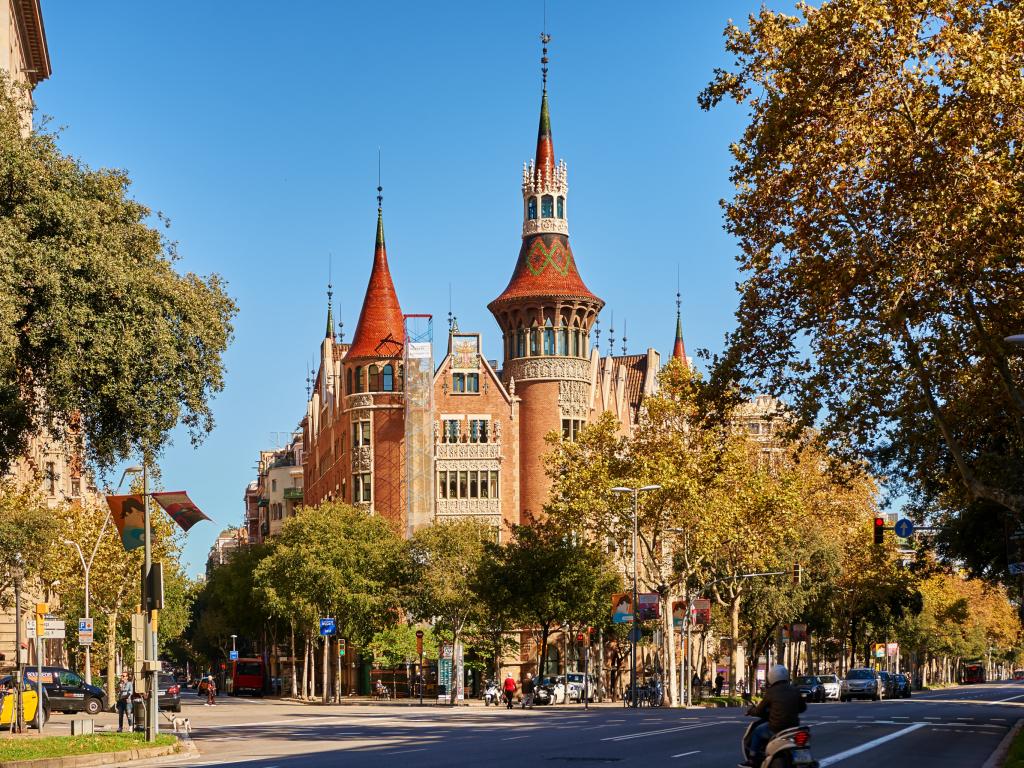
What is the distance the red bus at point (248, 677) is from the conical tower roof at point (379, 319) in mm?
27608

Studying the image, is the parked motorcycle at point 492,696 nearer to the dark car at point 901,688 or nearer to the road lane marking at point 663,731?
the dark car at point 901,688

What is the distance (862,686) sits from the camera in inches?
2869

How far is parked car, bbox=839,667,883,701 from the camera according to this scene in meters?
72.8

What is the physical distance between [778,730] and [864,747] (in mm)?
13706

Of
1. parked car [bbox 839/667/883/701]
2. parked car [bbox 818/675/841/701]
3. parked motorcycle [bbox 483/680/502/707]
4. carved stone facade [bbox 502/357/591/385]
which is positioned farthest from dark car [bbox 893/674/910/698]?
carved stone facade [bbox 502/357/591/385]

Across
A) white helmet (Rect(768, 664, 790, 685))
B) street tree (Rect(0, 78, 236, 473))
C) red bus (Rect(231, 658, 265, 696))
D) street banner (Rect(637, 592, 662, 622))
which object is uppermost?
street tree (Rect(0, 78, 236, 473))

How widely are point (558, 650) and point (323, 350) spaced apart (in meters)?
37.8

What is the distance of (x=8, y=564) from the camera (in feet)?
174

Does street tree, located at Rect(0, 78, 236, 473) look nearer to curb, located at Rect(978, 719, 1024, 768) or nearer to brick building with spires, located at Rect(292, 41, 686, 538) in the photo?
curb, located at Rect(978, 719, 1024, 768)

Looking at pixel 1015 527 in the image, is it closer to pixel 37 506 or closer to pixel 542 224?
pixel 37 506

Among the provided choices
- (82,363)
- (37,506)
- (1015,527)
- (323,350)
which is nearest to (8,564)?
(37,506)

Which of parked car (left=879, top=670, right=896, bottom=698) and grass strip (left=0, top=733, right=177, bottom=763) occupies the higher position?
grass strip (left=0, top=733, right=177, bottom=763)

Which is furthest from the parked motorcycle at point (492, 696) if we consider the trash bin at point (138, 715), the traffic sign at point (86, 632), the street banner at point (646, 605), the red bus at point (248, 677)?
the red bus at point (248, 677)

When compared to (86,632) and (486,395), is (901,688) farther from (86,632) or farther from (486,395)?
(86,632)
